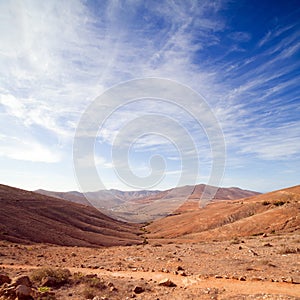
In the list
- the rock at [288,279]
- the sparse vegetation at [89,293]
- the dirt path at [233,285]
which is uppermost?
the rock at [288,279]

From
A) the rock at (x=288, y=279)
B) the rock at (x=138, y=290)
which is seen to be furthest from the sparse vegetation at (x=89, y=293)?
the rock at (x=288, y=279)

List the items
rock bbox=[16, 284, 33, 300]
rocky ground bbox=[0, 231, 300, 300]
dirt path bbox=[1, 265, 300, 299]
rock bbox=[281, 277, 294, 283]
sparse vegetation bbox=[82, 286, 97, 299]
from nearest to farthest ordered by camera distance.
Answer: rock bbox=[16, 284, 33, 300] → rocky ground bbox=[0, 231, 300, 300] → dirt path bbox=[1, 265, 300, 299] → sparse vegetation bbox=[82, 286, 97, 299] → rock bbox=[281, 277, 294, 283]

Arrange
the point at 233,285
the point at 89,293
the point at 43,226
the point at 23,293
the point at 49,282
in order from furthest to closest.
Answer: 1. the point at 43,226
2. the point at 49,282
3. the point at 233,285
4. the point at 89,293
5. the point at 23,293

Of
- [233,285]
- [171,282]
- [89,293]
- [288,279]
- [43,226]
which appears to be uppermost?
[43,226]

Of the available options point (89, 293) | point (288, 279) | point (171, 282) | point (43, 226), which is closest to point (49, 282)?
point (89, 293)

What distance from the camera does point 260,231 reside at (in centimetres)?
3378

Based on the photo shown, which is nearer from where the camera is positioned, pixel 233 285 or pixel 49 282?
pixel 233 285

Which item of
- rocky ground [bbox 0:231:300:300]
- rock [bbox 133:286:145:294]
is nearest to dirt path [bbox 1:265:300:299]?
rocky ground [bbox 0:231:300:300]

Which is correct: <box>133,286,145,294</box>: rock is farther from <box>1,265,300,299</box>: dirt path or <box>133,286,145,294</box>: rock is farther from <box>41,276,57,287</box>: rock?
<box>41,276,57,287</box>: rock

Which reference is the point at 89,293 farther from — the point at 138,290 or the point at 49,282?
the point at 49,282

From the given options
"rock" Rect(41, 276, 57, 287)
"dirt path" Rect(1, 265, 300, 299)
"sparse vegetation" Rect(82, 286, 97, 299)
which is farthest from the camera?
"rock" Rect(41, 276, 57, 287)

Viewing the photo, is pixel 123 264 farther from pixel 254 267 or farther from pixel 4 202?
pixel 4 202

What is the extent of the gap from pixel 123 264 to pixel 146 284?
5.77m

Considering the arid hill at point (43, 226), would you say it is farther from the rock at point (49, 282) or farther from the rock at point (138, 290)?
the rock at point (138, 290)
